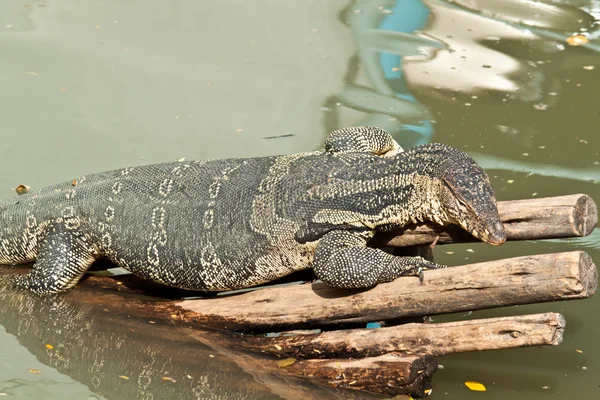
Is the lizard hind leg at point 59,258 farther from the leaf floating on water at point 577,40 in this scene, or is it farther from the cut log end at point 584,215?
the leaf floating on water at point 577,40

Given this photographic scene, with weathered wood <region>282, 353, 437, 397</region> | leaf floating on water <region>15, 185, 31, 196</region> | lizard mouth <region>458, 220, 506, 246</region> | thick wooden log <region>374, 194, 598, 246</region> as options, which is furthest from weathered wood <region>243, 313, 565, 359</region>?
leaf floating on water <region>15, 185, 31, 196</region>

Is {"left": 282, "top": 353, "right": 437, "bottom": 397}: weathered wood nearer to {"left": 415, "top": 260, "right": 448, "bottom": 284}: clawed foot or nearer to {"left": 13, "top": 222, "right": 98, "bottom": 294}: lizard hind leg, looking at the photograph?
{"left": 415, "top": 260, "right": 448, "bottom": 284}: clawed foot

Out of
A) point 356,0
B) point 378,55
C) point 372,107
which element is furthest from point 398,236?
point 356,0

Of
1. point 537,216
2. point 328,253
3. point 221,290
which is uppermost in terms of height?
point 537,216

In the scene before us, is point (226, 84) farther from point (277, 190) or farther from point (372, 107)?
point (277, 190)

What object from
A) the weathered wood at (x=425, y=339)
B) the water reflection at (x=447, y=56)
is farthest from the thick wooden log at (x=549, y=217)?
the water reflection at (x=447, y=56)

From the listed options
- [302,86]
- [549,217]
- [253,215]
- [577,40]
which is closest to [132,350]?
[253,215]
